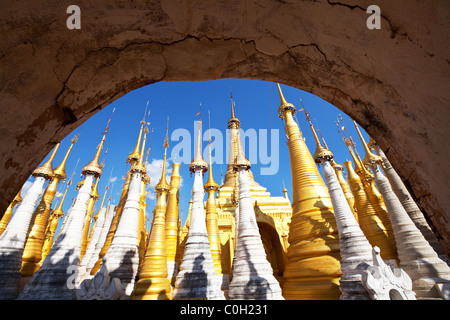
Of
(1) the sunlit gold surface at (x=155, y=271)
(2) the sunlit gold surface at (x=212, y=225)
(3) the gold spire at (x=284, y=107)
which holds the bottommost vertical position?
(1) the sunlit gold surface at (x=155, y=271)

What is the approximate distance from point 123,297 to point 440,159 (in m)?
8.86

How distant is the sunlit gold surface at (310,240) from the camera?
6.87 m

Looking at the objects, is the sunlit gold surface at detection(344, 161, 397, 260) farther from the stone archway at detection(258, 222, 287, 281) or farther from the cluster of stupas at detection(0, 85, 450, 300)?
the stone archway at detection(258, 222, 287, 281)

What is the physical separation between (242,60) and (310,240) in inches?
306

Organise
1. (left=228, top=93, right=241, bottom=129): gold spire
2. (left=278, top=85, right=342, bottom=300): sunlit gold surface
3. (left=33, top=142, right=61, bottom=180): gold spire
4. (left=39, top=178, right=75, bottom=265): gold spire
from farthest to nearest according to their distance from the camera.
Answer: (left=39, top=178, right=75, bottom=265): gold spire < (left=228, top=93, right=241, bottom=129): gold spire < (left=33, top=142, right=61, bottom=180): gold spire < (left=278, top=85, right=342, bottom=300): sunlit gold surface

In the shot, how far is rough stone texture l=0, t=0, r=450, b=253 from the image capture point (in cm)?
121

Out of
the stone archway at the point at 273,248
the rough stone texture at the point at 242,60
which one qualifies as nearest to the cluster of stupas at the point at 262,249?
the stone archway at the point at 273,248

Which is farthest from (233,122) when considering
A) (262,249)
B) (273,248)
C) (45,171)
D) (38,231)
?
(38,231)

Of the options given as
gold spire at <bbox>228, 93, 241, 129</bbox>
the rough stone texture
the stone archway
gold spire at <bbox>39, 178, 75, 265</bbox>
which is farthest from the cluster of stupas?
gold spire at <bbox>39, 178, 75, 265</bbox>

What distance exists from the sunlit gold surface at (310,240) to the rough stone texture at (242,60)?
6.85 metres

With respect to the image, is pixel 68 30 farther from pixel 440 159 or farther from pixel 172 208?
pixel 172 208

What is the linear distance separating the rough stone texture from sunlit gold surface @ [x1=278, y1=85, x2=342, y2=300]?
685 centimetres

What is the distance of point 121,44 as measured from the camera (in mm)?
1551

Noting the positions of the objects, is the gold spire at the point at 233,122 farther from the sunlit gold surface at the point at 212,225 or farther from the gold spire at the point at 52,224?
the gold spire at the point at 52,224
